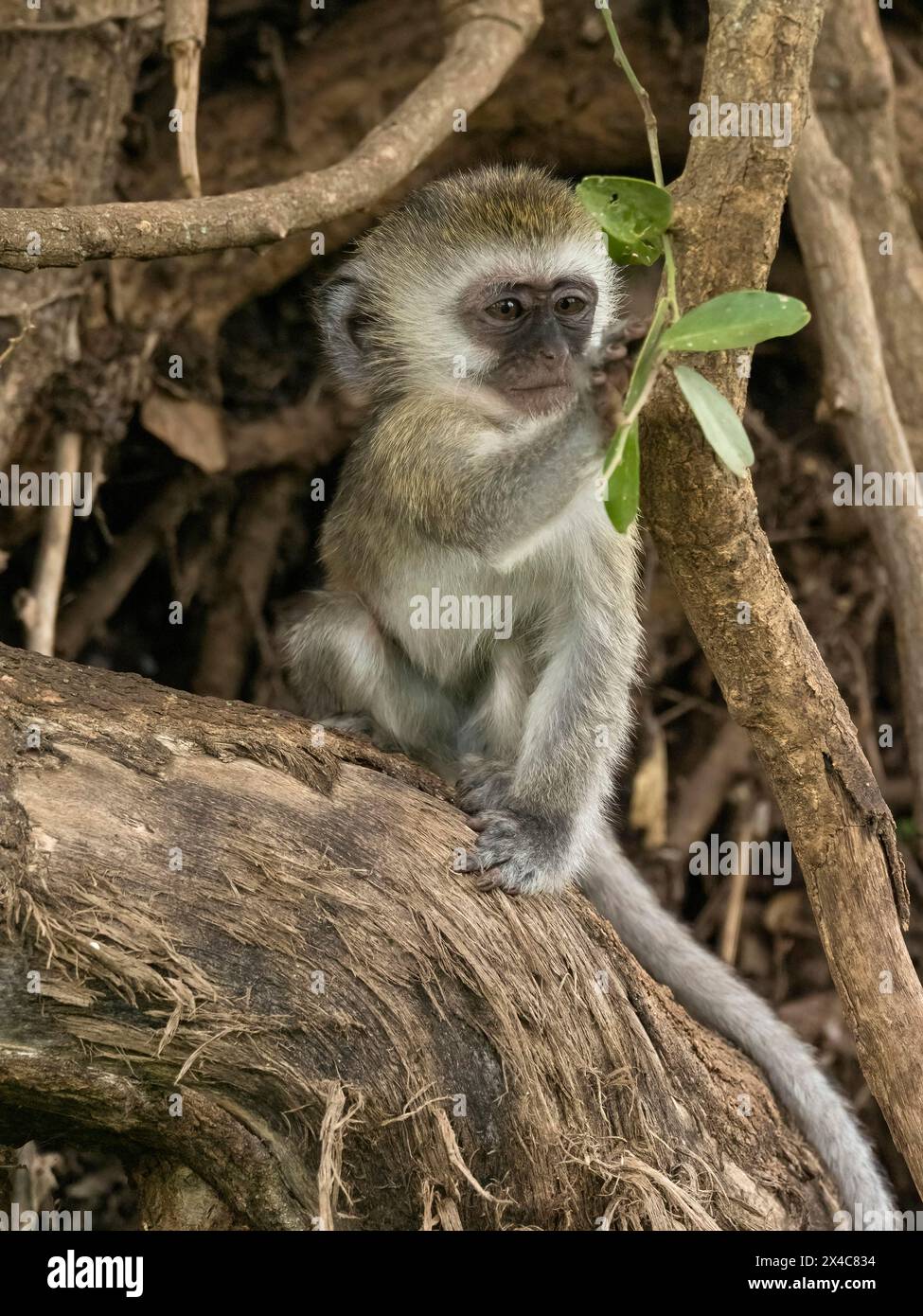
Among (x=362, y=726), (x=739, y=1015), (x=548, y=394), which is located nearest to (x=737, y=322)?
(x=548, y=394)

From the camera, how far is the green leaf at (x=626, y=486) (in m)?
3.21

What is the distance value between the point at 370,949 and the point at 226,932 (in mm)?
421

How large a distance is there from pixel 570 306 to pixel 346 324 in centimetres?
90

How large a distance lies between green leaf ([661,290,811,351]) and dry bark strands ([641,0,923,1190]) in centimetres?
57

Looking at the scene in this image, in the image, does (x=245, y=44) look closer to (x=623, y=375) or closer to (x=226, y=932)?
(x=623, y=375)

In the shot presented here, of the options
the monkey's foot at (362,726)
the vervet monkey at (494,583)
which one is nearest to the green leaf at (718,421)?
the vervet monkey at (494,583)

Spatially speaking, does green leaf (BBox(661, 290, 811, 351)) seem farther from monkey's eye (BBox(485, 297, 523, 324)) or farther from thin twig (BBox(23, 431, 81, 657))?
thin twig (BBox(23, 431, 81, 657))

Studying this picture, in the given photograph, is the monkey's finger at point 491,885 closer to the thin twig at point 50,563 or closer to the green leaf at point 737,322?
the green leaf at point 737,322

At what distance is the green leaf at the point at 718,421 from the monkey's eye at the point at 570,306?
A: 6.93 ft

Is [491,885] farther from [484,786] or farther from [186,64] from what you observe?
[186,64]

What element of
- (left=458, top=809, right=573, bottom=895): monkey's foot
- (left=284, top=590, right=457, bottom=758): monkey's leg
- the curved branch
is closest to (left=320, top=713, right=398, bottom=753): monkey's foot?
(left=284, top=590, right=457, bottom=758): monkey's leg

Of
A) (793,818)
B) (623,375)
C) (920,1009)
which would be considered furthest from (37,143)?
(920,1009)

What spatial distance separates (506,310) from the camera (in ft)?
17.2

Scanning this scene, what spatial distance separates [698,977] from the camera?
212 inches
